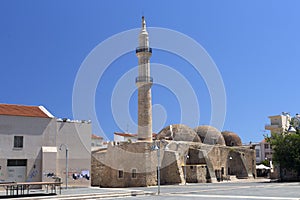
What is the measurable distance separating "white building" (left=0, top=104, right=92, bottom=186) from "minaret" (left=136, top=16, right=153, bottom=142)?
9534mm

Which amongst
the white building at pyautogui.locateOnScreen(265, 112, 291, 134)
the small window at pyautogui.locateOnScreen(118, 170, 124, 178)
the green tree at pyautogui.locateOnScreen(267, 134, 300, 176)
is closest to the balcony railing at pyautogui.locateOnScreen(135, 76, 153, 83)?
the small window at pyautogui.locateOnScreen(118, 170, 124, 178)

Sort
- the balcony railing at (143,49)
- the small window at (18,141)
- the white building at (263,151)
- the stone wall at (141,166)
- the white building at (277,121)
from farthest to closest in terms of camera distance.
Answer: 1. the white building at (263,151)
2. the white building at (277,121)
3. the balcony railing at (143,49)
4. the stone wall at (141,166)
5. the small window at (18,141)

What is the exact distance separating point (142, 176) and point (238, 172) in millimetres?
20383

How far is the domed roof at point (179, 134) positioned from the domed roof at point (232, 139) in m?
11.3

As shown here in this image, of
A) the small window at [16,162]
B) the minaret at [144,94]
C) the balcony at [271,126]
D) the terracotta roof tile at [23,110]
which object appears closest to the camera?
the small window at [16,162]

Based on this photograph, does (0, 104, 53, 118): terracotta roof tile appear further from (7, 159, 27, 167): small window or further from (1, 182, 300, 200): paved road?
(1, 182, 300, 200): paved road

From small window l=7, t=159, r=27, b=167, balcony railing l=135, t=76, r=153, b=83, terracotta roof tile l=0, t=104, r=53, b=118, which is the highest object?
balcony railing l=135, t=76, r=153, b=83

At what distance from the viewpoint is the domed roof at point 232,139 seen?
55969 millimetres

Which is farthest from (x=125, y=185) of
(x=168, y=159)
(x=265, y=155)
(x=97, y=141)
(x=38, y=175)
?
(x=265, y=155)

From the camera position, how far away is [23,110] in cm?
2683

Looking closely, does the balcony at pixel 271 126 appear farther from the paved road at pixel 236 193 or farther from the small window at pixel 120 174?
the paved road at pixel 236 193

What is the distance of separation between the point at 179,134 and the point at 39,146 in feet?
72.3

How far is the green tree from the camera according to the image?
113 feet

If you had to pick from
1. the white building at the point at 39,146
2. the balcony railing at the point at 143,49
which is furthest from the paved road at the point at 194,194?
the balcony railing at the point at 143,49
